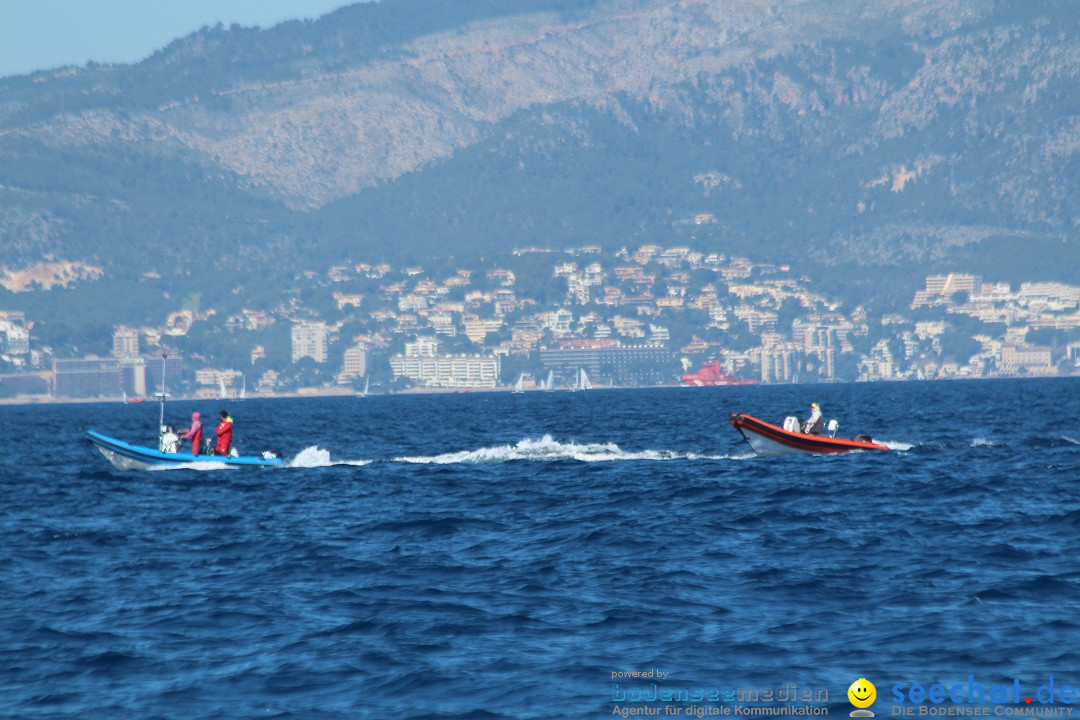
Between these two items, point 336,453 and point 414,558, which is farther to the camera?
point 336,453

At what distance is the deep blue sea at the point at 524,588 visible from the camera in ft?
70.9

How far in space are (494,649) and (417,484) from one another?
23.2 metres

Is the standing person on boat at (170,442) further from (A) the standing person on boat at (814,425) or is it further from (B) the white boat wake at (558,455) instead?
(A) the standing person on boat at (814,425)

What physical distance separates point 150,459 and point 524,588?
26.3m

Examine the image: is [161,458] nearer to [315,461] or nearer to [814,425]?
[315,461]

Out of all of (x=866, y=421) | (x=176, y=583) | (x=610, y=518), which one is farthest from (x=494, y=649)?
(x=866, y=421)

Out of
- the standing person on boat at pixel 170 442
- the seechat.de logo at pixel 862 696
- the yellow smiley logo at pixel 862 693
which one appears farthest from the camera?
the standing person on boat at pixel 170 442

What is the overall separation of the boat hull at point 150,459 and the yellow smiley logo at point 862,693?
32513 mm

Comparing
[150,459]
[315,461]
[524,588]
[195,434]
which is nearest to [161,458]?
[150,459]

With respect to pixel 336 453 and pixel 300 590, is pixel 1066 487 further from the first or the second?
pixel 336 453

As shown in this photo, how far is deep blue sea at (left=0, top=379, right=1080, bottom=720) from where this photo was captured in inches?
851

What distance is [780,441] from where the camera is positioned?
172ft

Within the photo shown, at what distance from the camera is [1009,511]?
3634 cm

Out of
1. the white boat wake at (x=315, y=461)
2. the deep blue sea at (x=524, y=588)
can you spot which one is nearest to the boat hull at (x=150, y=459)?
the deep blue sea at (x=524, y=588)
